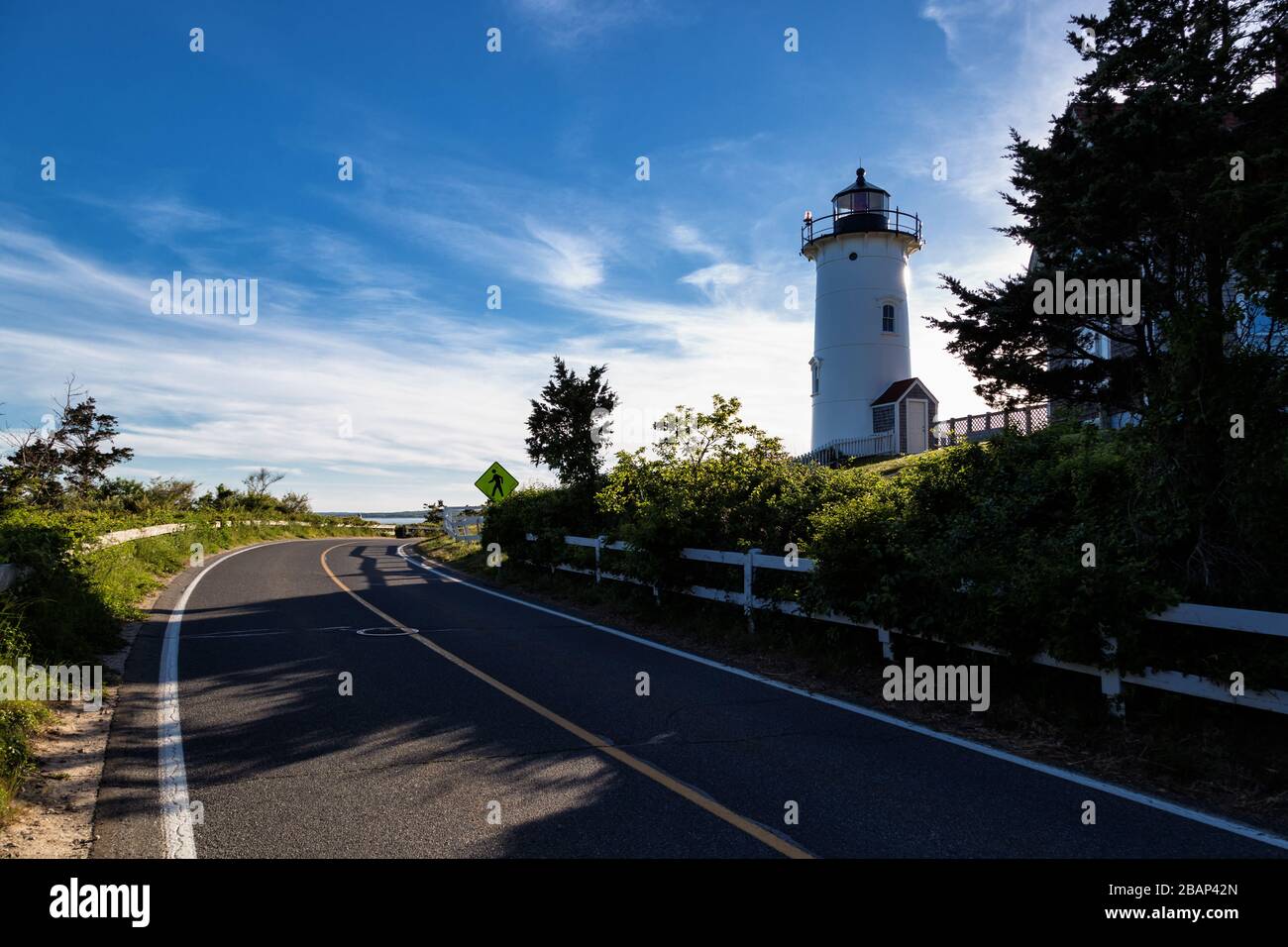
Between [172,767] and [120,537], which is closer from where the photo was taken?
[172,767]

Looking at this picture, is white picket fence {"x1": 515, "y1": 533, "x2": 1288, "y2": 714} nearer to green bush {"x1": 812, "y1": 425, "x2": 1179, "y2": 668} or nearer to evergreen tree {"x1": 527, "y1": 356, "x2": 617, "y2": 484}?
green bush {"x1": 812, "y1": 425, "x2": 1179, "y2": 668}

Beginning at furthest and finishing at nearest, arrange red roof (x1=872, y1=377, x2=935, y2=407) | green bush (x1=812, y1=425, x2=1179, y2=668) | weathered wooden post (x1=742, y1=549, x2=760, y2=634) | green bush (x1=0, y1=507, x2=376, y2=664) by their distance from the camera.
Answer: red roof (x1=872, y1=377, x2=935, y2=407)
weathered wooden post (x1=742, y1=549, x2=760, y2=634)
green bush (x1=0, y1=507, x2=376, y2=664)
green bush (x1=812, y1=425, x2=1179, y2=668)

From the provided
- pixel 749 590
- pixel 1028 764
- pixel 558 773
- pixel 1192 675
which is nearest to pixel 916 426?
pixel 749 590

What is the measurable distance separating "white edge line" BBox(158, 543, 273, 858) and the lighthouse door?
105 ft

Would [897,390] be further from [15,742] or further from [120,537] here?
[15,742]

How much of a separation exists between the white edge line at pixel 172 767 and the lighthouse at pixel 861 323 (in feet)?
107

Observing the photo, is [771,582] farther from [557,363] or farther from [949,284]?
[557,363]

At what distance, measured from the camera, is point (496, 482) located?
2202 cm

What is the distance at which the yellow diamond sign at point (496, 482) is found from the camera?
859 inches

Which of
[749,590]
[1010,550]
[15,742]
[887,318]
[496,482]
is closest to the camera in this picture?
[15,742]

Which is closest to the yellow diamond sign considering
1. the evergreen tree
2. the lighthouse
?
the evergreen tree

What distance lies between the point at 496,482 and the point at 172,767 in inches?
646

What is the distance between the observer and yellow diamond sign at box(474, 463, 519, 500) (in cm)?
2183
